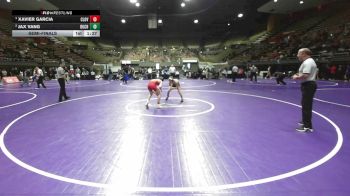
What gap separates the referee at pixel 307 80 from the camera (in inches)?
251

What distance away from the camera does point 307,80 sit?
650cm

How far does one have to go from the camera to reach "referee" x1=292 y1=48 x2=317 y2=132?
6379 mm

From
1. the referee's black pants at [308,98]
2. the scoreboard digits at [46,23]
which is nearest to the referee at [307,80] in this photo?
the referee's black pants at [308,98]

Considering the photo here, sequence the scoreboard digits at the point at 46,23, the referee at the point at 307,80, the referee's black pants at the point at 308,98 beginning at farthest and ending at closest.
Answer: the scoreboard digits at the point at 46,23 < the referee's black pants at the point at 308,98 < the referee at the point at 307,80

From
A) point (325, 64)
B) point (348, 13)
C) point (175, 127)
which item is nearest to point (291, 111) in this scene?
point (175, 127)

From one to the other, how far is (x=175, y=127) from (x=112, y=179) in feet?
10.8

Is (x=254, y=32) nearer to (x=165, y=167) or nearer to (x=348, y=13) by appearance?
(x=348, y=13)

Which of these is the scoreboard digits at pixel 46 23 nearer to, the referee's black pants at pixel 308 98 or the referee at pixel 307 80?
the referee at pixel 307 80

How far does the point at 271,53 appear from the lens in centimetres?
3703

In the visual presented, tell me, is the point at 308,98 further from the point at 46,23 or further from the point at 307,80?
the point at 46,23

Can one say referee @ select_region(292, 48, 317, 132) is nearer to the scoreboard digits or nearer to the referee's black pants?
the referee's black pants

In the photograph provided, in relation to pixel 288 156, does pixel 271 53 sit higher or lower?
higher

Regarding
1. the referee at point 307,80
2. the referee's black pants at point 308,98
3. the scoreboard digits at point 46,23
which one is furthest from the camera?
the scoreboard digits at point 46,23

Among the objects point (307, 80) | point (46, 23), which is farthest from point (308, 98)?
point (46, 23)
